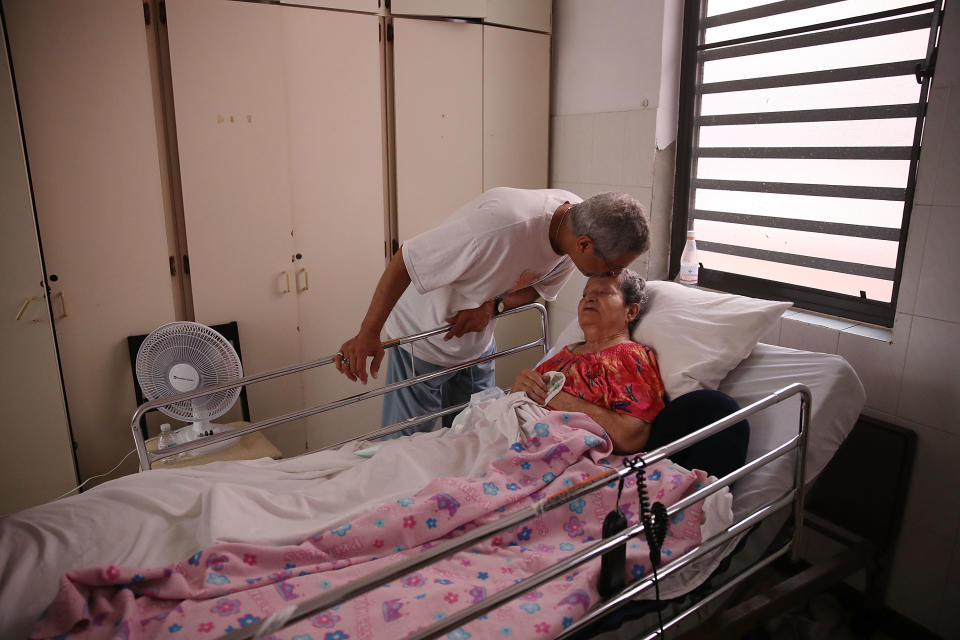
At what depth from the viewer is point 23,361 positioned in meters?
2.56

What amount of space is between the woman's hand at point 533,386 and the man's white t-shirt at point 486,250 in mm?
320

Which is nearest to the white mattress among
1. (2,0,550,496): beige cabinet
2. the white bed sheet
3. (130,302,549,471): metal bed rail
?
the white bed sheet

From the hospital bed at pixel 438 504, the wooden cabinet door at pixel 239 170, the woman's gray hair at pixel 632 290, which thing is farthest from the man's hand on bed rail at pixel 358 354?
the wooden cabinet door at pixel 239 170

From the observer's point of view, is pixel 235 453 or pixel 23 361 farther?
pixel 235 453

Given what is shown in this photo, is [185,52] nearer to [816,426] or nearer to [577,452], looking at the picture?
[577,452]

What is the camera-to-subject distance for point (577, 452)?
1.87 m

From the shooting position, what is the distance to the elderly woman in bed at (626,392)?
1.91 m

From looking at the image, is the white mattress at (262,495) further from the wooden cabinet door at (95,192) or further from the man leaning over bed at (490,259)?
the wooden cabinet door at (95,192)

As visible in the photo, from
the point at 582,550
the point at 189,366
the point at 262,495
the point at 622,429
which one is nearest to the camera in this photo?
the point at 582,550

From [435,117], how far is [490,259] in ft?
5.01

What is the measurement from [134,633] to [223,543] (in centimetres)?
25

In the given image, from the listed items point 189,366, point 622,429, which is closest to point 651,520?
point 622,429

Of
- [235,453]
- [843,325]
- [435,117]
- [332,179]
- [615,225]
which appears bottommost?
[235,453]

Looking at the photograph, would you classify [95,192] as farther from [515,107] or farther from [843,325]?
[843,325]
